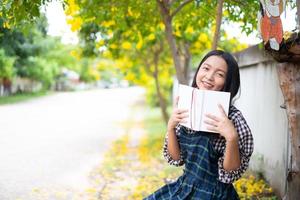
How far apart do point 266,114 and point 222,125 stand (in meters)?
3.48

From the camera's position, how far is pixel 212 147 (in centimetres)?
261

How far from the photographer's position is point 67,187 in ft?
19.8

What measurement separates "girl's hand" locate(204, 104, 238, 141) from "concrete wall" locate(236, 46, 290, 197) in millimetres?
2353

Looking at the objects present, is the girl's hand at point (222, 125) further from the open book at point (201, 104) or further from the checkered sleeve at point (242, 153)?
the checkered sleeve at point (242, 153)

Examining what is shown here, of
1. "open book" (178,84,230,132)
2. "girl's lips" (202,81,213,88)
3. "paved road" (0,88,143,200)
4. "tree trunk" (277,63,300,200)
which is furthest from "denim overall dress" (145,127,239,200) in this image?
"paved road" (0,88,143,200)

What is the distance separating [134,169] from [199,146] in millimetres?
5379

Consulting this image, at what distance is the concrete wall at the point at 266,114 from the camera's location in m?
4.93

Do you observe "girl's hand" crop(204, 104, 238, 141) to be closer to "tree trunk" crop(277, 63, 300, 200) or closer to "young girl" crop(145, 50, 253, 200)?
"young girl" crop(145, 50, 253, 200)

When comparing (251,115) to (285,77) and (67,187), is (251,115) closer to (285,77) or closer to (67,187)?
(67,187)

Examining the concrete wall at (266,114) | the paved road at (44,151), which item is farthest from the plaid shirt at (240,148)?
the paved road at (44,151)

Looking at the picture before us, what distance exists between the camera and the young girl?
2.49 metres

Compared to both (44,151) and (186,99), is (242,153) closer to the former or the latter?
(186,99)

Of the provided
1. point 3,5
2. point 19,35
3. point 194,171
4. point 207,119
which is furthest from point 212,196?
point 19,35

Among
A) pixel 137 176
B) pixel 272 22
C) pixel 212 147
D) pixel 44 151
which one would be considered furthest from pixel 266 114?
pixel 44 151
